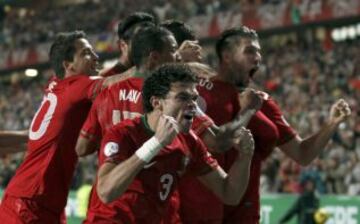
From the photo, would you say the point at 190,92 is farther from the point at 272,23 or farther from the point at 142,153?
the point at 272,23

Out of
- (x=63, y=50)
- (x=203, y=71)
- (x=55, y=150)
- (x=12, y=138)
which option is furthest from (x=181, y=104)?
(x=12, y=138)

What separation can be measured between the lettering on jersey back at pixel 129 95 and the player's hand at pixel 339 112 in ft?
5.37

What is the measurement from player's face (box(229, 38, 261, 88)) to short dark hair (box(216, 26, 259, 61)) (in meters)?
0.05

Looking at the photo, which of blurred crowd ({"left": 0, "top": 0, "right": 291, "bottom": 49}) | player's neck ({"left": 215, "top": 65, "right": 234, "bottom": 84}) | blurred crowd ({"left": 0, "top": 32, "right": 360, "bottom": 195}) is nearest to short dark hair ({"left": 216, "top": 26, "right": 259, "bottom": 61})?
player's neck ({"left": 215, "top": 65, "right": 234, "bottom": 84})

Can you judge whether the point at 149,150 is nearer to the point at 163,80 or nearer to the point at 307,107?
the point at 163,80

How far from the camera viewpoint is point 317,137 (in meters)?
6.60

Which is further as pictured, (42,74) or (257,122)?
(42,74)

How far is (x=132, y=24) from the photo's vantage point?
6.32m

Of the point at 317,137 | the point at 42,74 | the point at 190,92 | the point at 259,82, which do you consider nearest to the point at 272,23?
the point at 259,82

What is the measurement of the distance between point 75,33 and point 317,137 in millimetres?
1859

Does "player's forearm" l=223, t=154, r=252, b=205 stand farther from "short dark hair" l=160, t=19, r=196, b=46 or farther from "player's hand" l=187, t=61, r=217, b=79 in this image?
"short dark hair" l=160, t=19, r=196, b=46

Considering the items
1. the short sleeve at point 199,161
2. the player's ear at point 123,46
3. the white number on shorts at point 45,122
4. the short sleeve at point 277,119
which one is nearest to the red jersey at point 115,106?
the short sleeve at point 199,161

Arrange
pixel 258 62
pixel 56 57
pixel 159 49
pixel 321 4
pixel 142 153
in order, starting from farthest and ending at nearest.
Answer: pixel 321 4
pixel 56 57
pixel 258 62
pixel 159 49
pixel 142 153

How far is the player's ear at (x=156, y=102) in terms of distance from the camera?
4.79 meters
